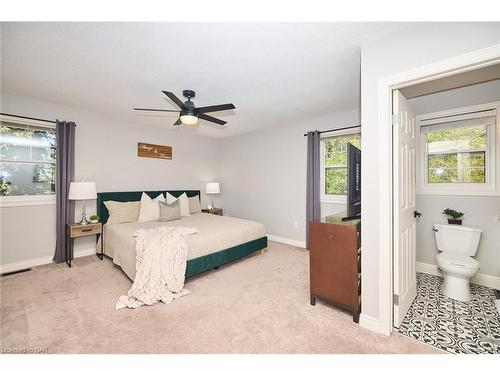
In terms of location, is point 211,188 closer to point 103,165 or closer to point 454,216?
point 103,165

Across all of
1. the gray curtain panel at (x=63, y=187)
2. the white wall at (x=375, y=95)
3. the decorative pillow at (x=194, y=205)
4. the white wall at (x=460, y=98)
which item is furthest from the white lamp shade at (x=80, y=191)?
the white wall at (x=460, y=98)

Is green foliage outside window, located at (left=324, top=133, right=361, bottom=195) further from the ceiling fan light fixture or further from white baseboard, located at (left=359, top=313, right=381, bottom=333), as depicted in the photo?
the ceiling fan light fixture

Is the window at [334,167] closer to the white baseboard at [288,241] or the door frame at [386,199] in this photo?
the white baseboard at [288,241]

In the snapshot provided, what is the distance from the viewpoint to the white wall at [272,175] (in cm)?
446

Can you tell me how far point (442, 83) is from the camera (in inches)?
76.8

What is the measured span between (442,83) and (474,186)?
1.69 m

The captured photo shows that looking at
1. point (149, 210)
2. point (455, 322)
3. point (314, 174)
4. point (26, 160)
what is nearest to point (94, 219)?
point (149, 210)

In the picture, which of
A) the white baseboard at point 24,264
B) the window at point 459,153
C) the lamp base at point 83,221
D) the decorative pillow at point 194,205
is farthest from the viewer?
the decorative pillow at point 194,205

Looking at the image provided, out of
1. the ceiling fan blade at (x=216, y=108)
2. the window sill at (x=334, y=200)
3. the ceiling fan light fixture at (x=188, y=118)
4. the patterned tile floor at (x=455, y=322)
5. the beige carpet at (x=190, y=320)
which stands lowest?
→ the beige carpet at (x=190, y=320)

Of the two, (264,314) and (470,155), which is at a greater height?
(470,155)

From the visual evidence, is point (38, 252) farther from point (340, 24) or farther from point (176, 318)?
point (340, 24)
